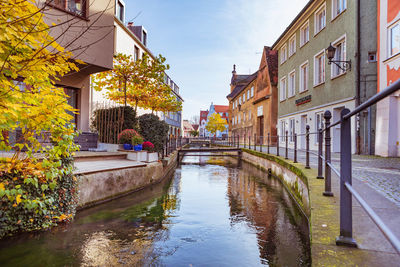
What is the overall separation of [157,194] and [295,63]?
15188mm

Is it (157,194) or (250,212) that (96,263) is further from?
(157,194)

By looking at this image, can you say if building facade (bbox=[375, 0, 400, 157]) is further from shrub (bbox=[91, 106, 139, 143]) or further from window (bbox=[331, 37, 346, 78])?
shrub (bbox=[91, 106, 139, 143])

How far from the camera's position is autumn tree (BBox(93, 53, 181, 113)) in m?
11.5

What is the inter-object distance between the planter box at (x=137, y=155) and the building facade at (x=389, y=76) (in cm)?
924

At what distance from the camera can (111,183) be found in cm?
645

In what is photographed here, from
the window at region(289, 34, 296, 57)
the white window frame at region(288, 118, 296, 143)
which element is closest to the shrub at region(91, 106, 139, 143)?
the white window frame at region(288, 118, 296, 143)

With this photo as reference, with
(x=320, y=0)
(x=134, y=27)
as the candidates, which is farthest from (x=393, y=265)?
(x=134, y=27)

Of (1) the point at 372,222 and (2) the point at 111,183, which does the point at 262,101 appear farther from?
(1) the point at 372,222

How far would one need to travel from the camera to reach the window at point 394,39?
9609 millimetres

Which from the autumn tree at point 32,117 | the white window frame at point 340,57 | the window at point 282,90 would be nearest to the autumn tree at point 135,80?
the autumn tree at point 32,117

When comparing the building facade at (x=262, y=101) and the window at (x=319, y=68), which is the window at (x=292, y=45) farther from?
the building facade at (x=262, y=101)

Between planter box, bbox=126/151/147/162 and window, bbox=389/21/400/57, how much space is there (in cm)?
1007

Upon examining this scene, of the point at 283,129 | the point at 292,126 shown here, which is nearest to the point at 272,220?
the point at 292,126

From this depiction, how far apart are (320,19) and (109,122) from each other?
1349 cm
